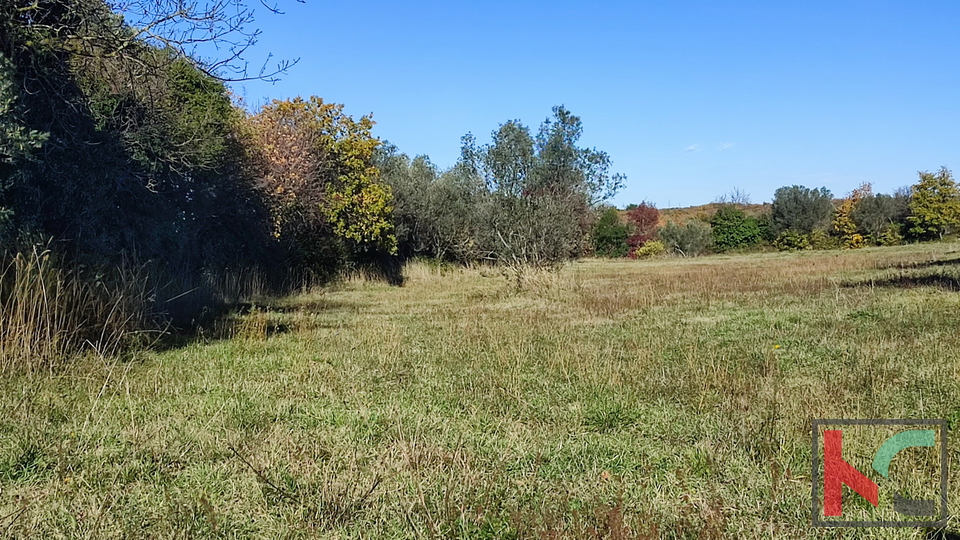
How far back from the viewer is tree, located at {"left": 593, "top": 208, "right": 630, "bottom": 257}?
138 ft

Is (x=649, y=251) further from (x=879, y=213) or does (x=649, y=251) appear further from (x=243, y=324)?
(x=243, y=324)

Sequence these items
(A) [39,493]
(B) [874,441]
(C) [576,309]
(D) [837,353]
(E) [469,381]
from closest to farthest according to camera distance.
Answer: (A) [39,493] → (B) [874,441] → (E) [469,381] → (D) [837,353] → (C) [576,309]

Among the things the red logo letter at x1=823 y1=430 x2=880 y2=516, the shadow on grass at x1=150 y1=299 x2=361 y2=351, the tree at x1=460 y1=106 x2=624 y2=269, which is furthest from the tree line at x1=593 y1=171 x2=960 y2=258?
the red logo letter at x1=823 y1=430 x2=880 y2=516

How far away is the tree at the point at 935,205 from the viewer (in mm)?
37750

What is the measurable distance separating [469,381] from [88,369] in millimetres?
3279

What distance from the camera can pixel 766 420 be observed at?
396 centimetres

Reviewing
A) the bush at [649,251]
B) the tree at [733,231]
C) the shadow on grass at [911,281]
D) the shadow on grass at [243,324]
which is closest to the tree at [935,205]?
the tree at [733,231]

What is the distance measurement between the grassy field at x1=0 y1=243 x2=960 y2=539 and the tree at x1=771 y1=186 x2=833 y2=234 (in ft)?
129

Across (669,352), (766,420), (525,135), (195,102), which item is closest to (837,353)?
(669,352)

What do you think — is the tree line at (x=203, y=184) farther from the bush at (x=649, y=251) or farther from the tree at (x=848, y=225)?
the tree at (x=848, y=225)

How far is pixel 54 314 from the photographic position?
576 cm

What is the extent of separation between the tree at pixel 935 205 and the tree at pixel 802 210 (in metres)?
5.62

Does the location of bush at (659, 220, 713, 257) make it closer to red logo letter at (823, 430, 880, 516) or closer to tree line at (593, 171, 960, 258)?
tree line at (593, 171, 960, 258)

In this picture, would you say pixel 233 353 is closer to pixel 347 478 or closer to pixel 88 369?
pixel 88 369
